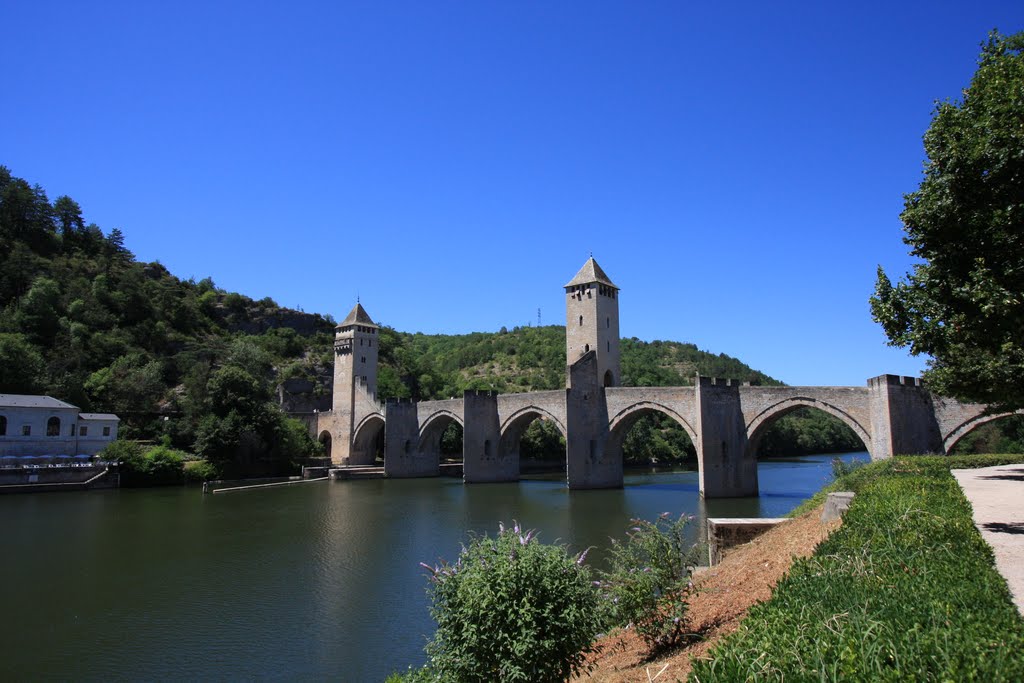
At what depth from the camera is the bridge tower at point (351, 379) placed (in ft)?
164

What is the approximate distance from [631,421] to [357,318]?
27.7 metres

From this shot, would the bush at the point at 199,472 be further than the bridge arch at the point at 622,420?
Yes

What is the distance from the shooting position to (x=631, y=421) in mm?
32719

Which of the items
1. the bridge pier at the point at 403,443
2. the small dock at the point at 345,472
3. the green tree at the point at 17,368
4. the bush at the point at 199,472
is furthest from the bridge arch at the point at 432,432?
the green tree at the point at 17,368

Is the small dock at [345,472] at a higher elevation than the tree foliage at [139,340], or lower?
lower

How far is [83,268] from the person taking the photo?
200 ft

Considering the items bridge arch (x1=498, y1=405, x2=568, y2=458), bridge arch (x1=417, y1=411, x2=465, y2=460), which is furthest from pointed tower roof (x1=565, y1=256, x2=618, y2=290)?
bridge arch (x1=417, y1=411, x2=465, y2=460)

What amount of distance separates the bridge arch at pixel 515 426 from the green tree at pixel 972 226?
86.9ft

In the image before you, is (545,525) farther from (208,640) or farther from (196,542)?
(208,640)

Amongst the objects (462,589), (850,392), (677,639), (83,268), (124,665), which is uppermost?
(83,268)

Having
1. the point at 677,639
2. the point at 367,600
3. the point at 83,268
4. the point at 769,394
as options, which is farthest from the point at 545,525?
the point at 83,268

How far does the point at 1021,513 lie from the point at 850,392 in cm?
1632

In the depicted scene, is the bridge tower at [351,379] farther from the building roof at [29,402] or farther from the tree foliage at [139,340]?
the building roof at [29,402]

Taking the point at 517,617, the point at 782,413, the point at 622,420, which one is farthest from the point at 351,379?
the point at 517,617
